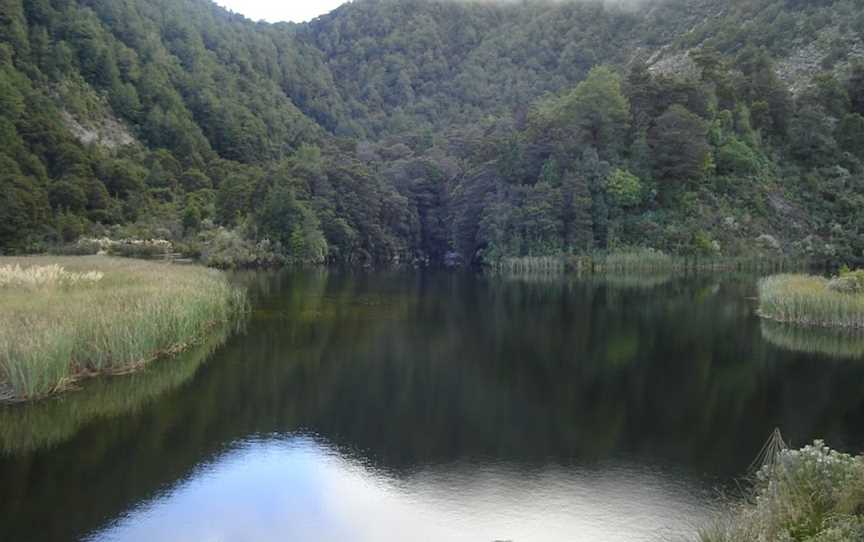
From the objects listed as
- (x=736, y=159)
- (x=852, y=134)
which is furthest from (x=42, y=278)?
(x=852, y=134)

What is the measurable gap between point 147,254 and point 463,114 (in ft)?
325

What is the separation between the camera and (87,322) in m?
18.9

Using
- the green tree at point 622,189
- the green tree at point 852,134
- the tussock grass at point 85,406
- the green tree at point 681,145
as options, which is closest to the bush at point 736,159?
the green tree at point 681,145

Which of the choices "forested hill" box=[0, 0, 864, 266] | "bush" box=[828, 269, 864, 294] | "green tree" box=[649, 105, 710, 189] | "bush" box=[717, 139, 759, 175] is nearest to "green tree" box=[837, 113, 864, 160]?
"forested hill" box=[0, 0, 864, 266]

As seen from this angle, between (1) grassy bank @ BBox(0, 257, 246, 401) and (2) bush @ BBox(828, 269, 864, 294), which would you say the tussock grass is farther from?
(2) bush @ BBox(828, 269, 864, 294)

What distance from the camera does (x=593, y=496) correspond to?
503 inches

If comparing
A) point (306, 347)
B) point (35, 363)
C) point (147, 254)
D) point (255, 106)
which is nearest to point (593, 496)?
point (35, 363)

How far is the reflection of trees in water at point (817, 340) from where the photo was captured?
1021 inches

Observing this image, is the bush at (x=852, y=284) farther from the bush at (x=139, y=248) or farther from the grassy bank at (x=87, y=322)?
the bush at (x=139, y=248)

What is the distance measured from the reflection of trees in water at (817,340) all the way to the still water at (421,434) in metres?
0.17

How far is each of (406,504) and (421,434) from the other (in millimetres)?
3918

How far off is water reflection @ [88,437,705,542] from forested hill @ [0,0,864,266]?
5536 centimetres

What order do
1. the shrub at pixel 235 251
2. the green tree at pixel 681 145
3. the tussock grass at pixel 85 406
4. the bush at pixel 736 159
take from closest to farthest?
the tussock grass at pixel 85 406, the shrub at pixel 235 251, the green tree at pixel 681 145, the bush at pixel 736 159

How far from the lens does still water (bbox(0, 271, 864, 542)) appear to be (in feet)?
38.4
